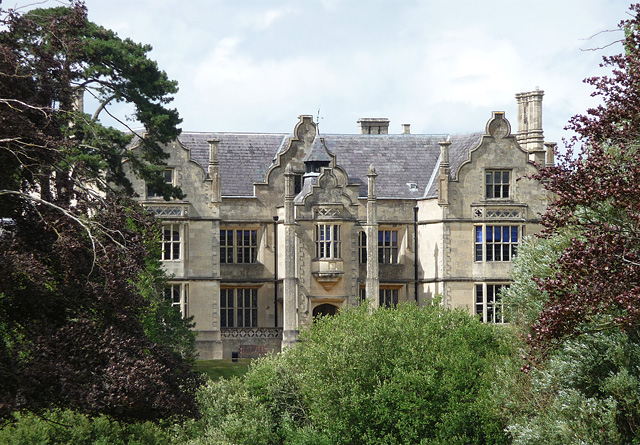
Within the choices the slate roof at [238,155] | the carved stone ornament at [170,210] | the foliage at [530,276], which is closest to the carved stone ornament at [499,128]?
the slate roof at [238,155]

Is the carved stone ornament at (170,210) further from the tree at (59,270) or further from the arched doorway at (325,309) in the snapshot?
the tree at (59,270)

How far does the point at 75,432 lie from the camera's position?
34688 mm

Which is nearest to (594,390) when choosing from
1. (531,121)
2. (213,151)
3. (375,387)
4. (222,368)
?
(375,387)

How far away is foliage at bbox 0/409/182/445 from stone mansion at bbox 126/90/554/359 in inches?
582

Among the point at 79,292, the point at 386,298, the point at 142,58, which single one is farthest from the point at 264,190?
the point at 79,292

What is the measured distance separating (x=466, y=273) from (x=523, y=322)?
73.9 ft

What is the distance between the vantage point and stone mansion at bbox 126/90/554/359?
168ft

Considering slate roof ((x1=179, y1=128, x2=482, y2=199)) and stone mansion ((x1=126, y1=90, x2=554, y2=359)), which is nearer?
stone mansion ((x1=126, y1=90, x2=554, y2=359))

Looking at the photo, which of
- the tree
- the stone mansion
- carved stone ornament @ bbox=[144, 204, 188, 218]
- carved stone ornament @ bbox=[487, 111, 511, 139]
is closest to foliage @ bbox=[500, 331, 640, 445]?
the tree

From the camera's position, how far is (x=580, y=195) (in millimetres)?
19547

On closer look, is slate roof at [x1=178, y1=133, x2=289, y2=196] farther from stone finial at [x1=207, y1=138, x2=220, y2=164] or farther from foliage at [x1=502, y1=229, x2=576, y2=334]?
foliage at [x1=502, y1=229, x2=576, y2=334]

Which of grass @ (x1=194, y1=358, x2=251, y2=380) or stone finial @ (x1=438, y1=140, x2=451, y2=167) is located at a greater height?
stone finial @ (x1=438, y1=140, x2=451, y2=167)

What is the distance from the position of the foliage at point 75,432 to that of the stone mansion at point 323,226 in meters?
14.8

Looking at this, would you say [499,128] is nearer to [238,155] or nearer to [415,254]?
[415,254]
